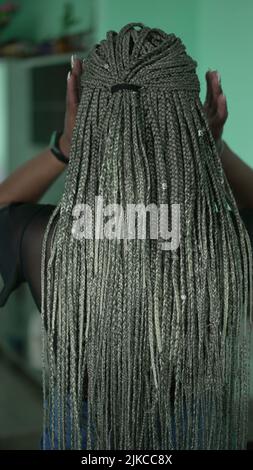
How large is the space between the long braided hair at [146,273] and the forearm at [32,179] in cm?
16

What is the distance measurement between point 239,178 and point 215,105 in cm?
12

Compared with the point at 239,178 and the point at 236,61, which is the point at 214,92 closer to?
the point at 239,178

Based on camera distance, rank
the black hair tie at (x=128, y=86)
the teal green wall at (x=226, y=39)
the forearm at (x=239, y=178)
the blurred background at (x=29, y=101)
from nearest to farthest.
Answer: the black hair tie at (x=128, y=86), the forearm at (x=239, y=178), the teal green wall at (x=226, y=39), the blurred background at (x=29, y=101)

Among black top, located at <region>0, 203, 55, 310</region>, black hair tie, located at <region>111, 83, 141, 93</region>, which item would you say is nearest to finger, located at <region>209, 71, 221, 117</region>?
black hair tie, located at <region>111, 83, 141, 93</region>

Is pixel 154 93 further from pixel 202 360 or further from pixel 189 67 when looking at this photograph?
pixel 202 360

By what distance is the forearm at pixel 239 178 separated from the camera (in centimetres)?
83

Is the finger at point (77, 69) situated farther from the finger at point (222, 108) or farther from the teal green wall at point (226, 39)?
the teal green wall at point (226, 39)

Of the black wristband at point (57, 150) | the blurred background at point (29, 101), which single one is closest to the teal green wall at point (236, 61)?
the blurred background at point (29, 101)

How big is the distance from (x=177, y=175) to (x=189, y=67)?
0.40ft

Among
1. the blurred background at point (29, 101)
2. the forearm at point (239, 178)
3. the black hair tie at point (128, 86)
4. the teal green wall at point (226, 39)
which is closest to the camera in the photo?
the black hair tie at point (128, 86)

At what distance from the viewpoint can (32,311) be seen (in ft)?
8.53

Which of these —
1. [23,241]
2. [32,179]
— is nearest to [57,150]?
[32,179]

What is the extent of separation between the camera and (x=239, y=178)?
835 millimetres

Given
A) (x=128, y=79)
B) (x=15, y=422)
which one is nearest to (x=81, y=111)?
(x=128, y=79)
